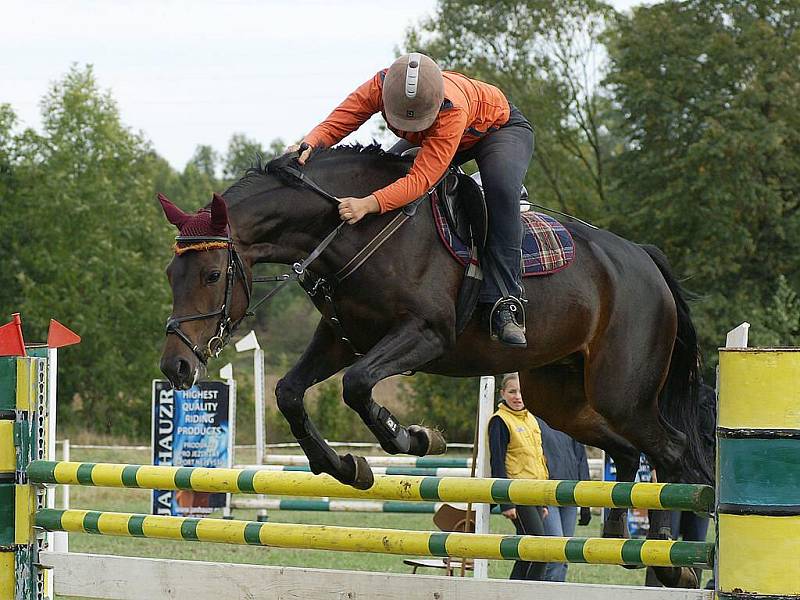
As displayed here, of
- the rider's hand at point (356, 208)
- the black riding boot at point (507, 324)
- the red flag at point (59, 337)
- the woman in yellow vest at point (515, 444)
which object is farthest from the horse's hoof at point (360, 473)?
the woman in yellow vest at point (515, 444)

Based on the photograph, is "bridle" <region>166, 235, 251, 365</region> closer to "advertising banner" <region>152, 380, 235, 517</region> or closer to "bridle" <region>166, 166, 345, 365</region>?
"bridle" <region>166, 166, 345, 365</region>

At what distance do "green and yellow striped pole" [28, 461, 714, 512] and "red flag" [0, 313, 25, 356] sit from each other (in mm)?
482

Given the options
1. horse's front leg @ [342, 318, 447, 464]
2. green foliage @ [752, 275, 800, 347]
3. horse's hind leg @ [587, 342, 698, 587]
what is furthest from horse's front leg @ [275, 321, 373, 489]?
green foliage @ [752, 275, 800, 347]

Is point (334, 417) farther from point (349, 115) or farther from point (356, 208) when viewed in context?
point (356, 208)

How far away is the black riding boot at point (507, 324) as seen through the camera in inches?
190

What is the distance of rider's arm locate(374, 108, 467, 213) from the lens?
4688 millimetres

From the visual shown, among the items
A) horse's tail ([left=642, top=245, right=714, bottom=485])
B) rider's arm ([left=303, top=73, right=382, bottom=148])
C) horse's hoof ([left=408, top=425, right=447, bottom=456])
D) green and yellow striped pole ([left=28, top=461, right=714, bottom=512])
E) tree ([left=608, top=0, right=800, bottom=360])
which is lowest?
green and yellow striped pole ([left=28, top=461, right=714, bottom=512])

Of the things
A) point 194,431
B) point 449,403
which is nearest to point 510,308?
point 194,431

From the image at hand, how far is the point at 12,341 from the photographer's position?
491 centimetres

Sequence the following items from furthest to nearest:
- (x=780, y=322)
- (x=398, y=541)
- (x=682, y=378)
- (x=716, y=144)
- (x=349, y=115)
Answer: (x=716, y=144), (x=780, y=322), (x=682, y=378), (x=349, y=115), (x=398, y=541)

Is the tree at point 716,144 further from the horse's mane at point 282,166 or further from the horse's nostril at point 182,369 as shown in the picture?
the horse's nostril at point 182,369

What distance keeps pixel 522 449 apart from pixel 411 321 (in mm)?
3085

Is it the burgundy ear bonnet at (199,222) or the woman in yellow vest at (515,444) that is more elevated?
the burgundy ear bonnet at (199,222)

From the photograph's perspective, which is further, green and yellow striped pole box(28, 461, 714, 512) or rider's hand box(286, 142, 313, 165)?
rider's hand box(286, 142, 313, 165)
